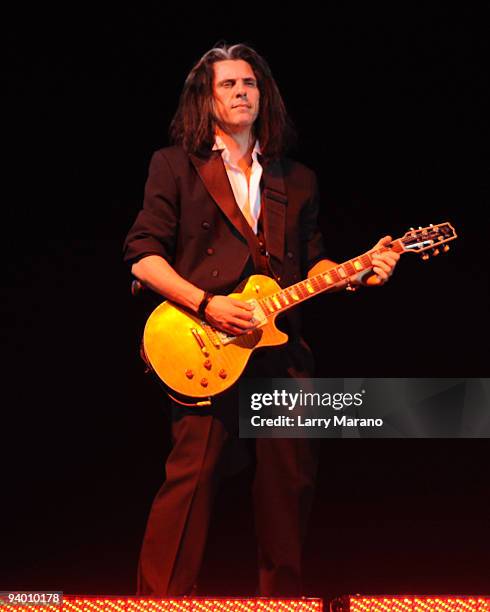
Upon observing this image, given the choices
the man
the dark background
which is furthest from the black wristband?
the dark background

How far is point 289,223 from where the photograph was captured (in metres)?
3.88

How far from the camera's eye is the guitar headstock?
3.88m

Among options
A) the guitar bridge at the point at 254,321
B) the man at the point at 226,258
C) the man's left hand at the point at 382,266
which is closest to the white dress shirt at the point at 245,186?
the man at the point at 226,258

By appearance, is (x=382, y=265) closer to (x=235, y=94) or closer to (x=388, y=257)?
(x=388, y=257)

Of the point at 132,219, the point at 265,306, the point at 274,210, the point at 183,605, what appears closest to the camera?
the point at 183,605

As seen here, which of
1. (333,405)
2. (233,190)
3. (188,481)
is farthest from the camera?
(333,405)

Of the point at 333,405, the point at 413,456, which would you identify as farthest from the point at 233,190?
the point at 413,456

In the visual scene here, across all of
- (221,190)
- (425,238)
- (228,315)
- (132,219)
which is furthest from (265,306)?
(132,219)

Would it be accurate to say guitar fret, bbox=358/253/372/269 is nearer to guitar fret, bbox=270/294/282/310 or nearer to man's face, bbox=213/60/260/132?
guitar fret, bbox=270/294/282/310

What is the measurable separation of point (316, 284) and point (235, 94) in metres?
0.65

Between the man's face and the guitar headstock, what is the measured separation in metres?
0.62

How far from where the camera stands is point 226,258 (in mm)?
3754

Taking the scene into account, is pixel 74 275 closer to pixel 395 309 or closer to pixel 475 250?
pixel 395 309

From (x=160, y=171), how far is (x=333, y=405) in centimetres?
104
